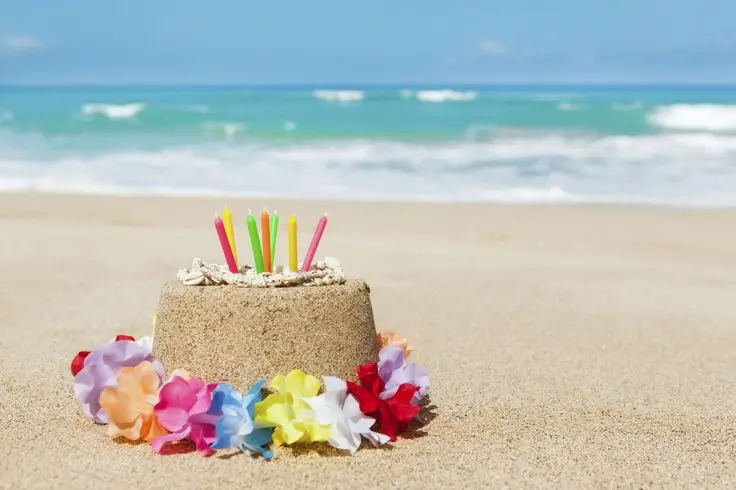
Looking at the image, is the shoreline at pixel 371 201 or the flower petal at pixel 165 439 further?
the shoreline at pixel 371 201

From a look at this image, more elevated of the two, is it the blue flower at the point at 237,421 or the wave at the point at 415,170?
the wave at the point at 415,170

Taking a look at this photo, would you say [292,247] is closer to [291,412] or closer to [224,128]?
[291,412]

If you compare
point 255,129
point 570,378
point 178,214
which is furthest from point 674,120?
point 570,378

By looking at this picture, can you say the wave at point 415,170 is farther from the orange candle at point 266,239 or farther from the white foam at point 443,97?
the white foam at point 443,97

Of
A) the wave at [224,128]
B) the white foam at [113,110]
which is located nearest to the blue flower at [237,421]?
the wave at [224,128]

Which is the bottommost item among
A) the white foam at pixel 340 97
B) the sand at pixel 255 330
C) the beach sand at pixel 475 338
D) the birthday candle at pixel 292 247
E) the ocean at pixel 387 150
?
the beach sand at pixel 475 338

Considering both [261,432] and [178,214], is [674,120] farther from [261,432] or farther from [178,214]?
[261,432]

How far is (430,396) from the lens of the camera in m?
4.32

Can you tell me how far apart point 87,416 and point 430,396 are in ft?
4.71

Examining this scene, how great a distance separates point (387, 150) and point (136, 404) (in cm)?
1897

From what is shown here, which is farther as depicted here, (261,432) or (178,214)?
→ (178,214)

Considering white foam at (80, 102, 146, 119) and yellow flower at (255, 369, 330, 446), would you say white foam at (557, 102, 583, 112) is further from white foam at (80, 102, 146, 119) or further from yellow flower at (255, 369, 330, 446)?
yellow flower at (255, 369, 330, 446)

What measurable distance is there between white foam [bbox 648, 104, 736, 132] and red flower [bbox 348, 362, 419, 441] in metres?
26.0

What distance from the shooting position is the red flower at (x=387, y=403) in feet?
11.5
